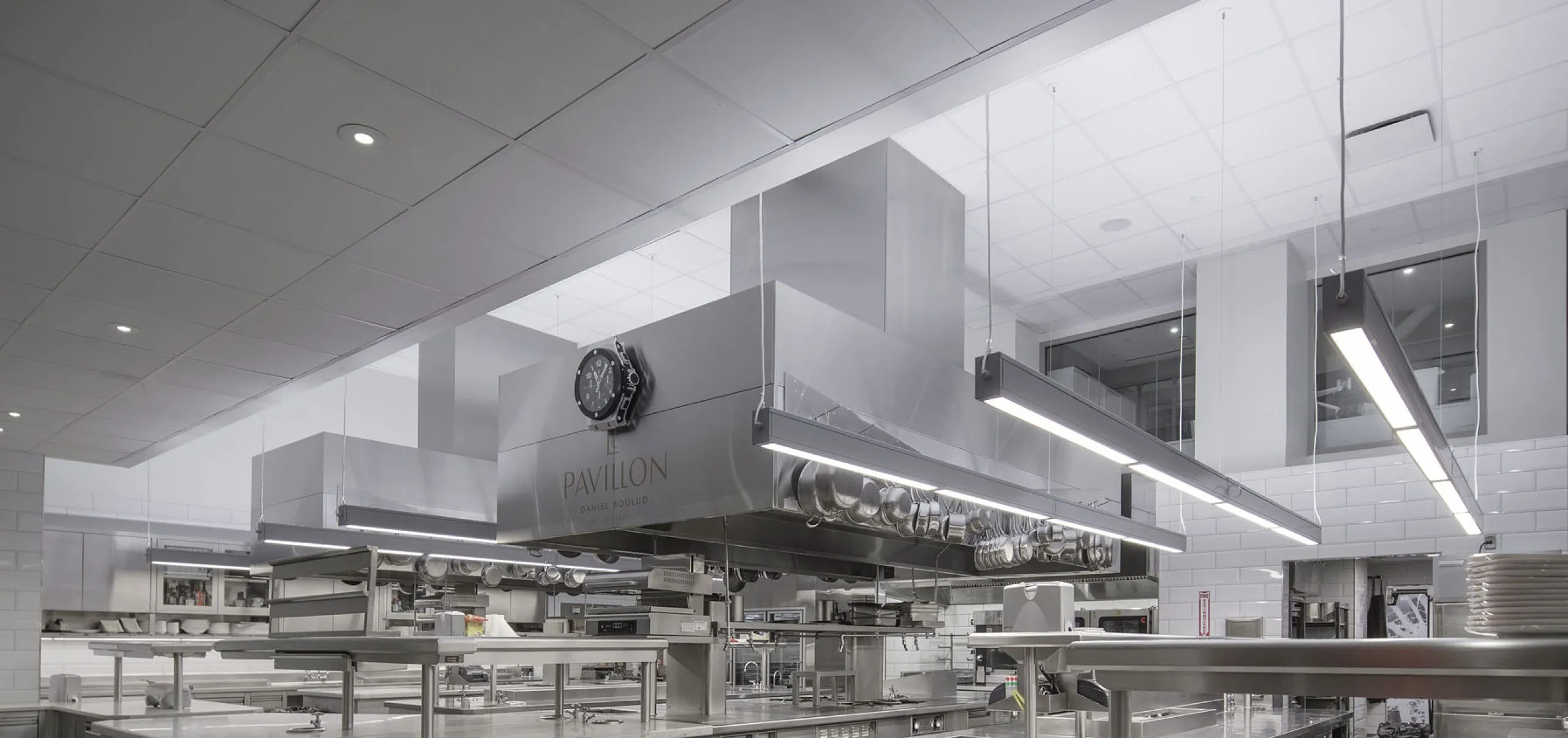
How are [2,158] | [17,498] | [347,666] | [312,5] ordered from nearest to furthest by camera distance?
1. [312,5]
2. [2,158]
3. [347,666]
4. [17,498]

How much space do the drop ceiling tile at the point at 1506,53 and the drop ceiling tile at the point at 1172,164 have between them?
1.23 m

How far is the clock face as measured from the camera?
17.4 feet

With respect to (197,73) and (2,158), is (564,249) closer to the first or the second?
(197,73)

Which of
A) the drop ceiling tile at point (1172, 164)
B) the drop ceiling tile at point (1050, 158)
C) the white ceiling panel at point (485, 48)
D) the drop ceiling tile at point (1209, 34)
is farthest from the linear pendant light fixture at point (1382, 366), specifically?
the drop ceiling tile at point (1050, 158)

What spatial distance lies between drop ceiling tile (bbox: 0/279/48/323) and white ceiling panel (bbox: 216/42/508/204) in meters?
2.07

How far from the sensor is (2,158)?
3.21 m

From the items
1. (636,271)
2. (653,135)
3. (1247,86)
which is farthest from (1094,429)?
(636,271)

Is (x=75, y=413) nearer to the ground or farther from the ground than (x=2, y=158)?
nearer to the ground

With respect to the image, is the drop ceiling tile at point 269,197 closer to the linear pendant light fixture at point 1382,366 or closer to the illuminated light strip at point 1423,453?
the linear pendant light fixture at point 1382,366

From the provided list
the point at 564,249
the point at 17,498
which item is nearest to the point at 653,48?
the point at 564,249

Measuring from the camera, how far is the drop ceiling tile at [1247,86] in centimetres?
525

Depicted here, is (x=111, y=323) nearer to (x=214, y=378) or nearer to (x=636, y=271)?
(x=214, y=378)

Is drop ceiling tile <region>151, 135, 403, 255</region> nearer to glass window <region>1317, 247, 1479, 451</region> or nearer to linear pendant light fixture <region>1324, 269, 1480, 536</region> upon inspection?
linear pendant light fixture <region>1324, 269, 1480, 536</region>

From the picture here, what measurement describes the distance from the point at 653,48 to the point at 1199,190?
5122 mm
